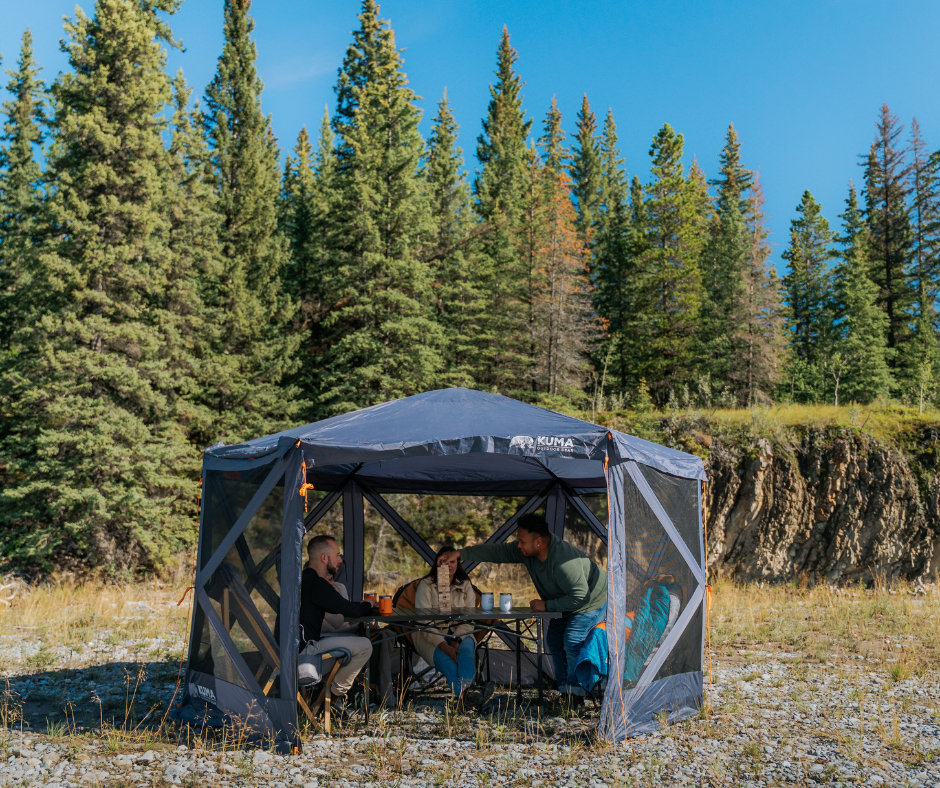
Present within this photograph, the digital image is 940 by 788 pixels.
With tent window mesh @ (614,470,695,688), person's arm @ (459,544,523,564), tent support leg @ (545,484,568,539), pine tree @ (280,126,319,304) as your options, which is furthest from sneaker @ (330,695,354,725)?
pine tree @ (280,126,319,304)

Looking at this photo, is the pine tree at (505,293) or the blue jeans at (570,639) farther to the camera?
the pine tree at (505,293)

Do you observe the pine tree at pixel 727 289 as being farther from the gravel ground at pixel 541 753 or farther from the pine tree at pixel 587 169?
the gravel ground at pixel 541 753

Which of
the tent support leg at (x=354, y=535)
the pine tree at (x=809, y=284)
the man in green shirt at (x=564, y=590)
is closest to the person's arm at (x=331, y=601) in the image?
the man in green shirt at (x=564, y=590)

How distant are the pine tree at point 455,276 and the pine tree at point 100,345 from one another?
7.75 meters

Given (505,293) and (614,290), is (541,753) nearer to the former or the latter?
(505,293)

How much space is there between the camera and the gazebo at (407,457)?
5.33 metres

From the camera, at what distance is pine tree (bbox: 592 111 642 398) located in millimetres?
28531

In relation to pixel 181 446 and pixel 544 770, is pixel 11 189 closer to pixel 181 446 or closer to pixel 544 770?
pixel 181 446

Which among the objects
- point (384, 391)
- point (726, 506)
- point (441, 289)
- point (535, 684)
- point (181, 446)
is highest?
point (441, 289)

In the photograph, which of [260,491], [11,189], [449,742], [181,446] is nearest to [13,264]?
[11,189]

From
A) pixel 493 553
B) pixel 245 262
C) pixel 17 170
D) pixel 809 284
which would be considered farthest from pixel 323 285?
pixel 809 284

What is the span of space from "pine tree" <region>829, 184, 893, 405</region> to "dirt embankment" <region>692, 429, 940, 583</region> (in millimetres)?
10948

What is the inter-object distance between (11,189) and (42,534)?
14695 millimetres

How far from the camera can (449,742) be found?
5344mm
